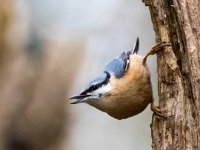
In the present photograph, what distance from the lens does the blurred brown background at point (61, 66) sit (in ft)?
24.3

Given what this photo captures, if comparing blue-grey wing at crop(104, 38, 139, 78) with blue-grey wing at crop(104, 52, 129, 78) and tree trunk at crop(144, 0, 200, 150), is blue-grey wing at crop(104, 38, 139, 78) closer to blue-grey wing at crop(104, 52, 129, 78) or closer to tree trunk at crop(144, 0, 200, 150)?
blue-grey wing at crop(104, 52, 129, 78)

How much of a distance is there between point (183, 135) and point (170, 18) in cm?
74

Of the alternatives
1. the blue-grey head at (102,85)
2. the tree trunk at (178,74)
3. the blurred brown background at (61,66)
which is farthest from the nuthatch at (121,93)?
the blurred brown background at (61,66)

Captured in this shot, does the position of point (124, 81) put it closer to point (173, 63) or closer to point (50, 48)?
point (173, 63)

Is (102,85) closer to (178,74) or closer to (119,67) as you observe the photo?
(119,67)

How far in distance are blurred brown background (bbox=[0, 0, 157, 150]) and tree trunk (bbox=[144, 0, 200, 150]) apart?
10.7ft

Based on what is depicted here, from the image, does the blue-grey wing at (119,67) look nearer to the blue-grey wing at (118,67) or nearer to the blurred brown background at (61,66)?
the blue-grey wing at (118,67)

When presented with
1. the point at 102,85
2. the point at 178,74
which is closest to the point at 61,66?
the point at 102,85

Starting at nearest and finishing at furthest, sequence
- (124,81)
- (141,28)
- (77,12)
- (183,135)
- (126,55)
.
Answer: (183,135) → (124,81) → (126,55) → (141,28) → (77,12)

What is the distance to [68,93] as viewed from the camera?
7594 millimetres

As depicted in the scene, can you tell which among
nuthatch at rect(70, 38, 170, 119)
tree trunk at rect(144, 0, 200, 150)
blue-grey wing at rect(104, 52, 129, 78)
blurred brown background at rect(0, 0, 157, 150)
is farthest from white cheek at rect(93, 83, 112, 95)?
blurred brown background at rect(0, 0, 157, 150)

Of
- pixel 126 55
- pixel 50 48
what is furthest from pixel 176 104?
pixel 50 48

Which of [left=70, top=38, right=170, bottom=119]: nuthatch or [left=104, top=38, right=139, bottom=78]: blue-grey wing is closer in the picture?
[left=70, top=38, right=170, bottom=119]: nuthatch

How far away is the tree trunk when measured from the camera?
11.5ft
